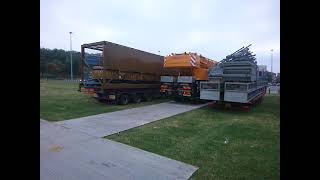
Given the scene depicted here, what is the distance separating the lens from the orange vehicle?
52.8 feet

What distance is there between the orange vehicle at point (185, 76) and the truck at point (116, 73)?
151 centimetres

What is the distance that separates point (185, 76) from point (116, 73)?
4.19 meters

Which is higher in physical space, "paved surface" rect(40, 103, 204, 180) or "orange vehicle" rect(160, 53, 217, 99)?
"orange vehicle" rect(160, 53, 217, 99)

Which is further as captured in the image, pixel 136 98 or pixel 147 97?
pixel 147 97

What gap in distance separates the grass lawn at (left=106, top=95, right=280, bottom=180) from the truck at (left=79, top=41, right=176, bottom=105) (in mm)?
5387

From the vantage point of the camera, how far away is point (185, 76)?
1644cm

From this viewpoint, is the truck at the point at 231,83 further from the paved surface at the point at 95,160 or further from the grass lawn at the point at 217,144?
the paved surface at the point at 95,160

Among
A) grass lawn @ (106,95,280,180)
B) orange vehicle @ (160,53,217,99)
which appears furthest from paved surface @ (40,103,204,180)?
orange vehicle @ (160,53,217,99)

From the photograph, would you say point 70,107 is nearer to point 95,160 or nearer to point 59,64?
point 95,160

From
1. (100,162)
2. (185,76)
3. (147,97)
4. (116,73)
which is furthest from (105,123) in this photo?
(147,97)

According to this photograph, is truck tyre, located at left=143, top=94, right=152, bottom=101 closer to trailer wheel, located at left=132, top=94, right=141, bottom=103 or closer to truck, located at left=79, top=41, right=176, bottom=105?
truck, located at left=79, top=41, right=176, bottom=105
